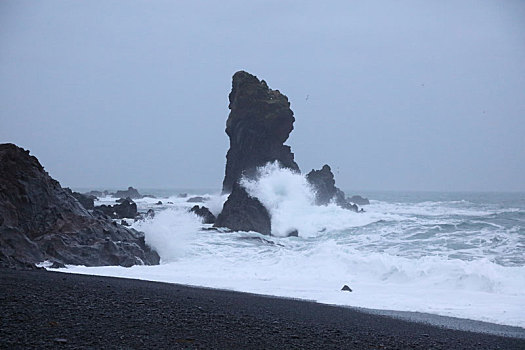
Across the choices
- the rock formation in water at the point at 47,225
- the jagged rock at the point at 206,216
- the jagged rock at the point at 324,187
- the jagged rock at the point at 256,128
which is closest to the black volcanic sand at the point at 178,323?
the rock formation in water at the point at 47,225

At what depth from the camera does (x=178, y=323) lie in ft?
23.5

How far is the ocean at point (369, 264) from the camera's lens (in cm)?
1272

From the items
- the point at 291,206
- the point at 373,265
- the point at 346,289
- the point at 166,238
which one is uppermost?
the point at 291,206

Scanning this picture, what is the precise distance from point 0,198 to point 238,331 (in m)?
10.5

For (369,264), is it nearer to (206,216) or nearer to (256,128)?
(206,216)

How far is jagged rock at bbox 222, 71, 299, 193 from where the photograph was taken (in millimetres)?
37781

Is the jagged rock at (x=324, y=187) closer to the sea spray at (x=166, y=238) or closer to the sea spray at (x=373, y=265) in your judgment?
the sea spray at (x=373, y=265)

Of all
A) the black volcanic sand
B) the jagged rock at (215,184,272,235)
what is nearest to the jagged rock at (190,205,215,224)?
the jagged rock at (215,184,272,235)

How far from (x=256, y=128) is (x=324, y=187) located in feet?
36.1

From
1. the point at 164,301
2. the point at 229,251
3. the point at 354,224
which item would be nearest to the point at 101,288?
the point at 164,301

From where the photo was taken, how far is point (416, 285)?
49.6ft

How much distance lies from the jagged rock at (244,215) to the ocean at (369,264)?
1.06 meters

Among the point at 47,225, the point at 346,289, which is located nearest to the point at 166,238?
the point at 47,225

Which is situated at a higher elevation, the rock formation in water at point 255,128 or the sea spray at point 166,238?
the rock formation in water at point 255,128
